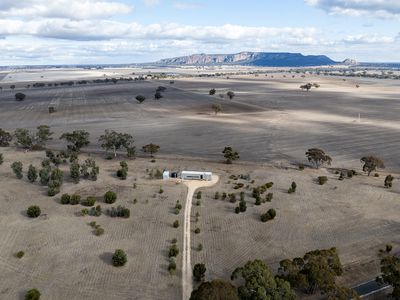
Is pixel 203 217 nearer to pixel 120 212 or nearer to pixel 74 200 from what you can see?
pixel 120 212

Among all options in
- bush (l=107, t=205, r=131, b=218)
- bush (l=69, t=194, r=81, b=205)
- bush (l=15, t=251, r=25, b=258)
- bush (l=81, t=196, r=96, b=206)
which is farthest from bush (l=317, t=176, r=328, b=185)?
bush (l=15, t=251, r=25, b=258)

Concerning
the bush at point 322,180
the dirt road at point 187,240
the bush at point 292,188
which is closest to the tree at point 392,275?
the dirt road at point 187,240

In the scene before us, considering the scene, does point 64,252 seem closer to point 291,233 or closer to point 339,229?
point 291,233

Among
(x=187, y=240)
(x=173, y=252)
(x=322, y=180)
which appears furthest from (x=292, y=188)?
(x=173, y=252)

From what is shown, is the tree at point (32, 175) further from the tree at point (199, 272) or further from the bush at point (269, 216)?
the bush at point (269, 216)

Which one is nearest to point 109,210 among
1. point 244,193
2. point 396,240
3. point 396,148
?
point 244,193
